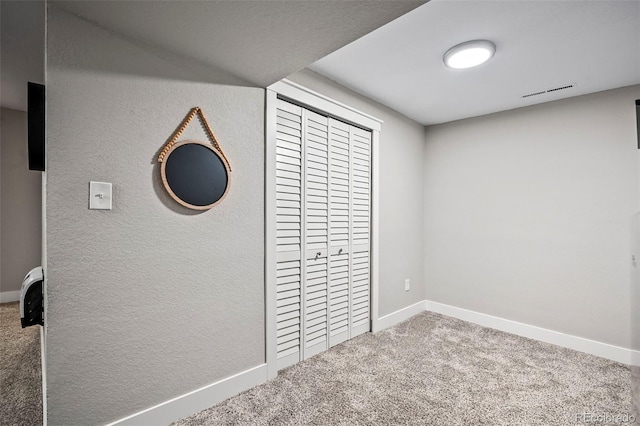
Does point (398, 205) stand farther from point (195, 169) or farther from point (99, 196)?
point (99, 196)

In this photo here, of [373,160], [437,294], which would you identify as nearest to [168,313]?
[373,160]

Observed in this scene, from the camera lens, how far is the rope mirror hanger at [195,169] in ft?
5.50

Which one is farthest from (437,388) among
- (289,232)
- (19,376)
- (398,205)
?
(19,376)

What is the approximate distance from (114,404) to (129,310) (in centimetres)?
45

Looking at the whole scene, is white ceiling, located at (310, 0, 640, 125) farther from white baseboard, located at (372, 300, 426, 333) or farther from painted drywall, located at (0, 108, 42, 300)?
painted drywall, located at (0, 108, 42, 300)

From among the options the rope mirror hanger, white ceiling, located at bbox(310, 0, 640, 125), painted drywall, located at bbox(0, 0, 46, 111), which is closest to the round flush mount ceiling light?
white ceiling, located at bbox(310, 0, 640, 125)

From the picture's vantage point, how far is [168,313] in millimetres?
1687

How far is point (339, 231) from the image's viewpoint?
2715 mm

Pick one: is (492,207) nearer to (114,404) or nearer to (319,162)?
(319,162)

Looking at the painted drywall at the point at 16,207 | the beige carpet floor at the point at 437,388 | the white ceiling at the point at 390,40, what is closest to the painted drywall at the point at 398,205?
the white ceiling at the point at 390,40

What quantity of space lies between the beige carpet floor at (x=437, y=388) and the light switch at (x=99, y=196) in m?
1.23

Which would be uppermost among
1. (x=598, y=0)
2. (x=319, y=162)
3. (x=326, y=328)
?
(x=598, y=0)

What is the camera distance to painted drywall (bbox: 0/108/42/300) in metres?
3.83

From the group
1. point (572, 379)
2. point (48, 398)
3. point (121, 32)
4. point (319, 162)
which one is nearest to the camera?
point (48, 398)
